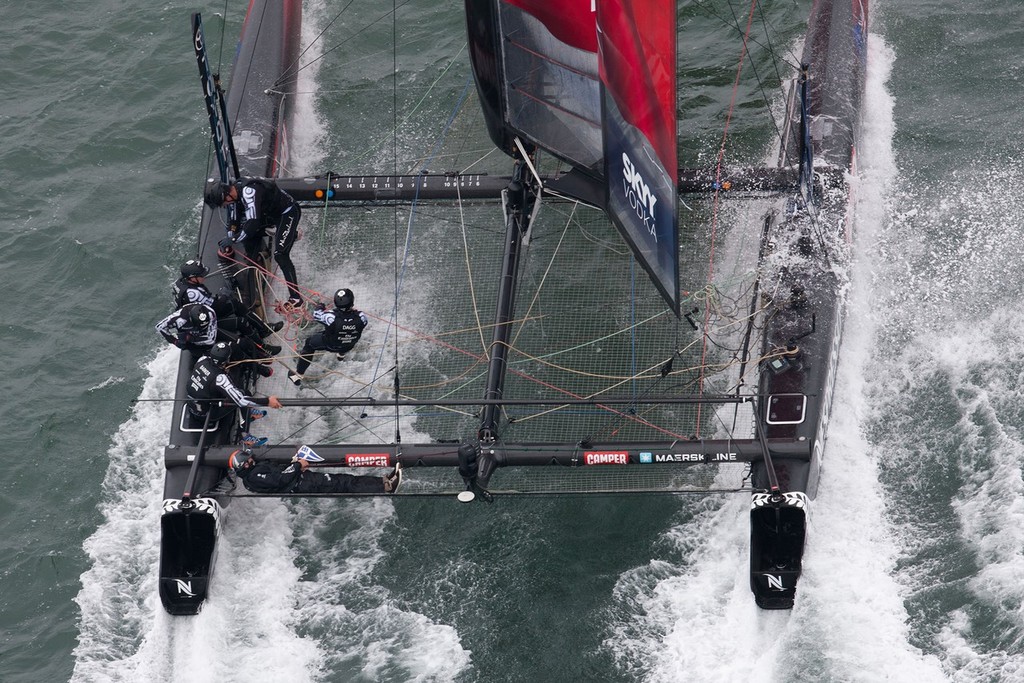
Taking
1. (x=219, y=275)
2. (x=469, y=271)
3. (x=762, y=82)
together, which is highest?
(x=762, y=82)

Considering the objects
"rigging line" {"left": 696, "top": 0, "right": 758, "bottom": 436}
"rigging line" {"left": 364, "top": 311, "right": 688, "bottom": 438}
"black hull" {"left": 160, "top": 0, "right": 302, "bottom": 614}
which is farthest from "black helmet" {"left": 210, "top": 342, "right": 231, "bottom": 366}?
"rigging line" {"left": 696, "top": 0, "right": 758, "bottom": 436}

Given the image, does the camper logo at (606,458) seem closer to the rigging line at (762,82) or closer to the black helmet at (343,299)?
the black helmet at (343,299)

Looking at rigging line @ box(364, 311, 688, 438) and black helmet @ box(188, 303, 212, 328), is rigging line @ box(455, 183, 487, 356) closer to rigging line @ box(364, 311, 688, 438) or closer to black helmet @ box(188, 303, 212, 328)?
rigging line @ box(364, 311, 688, 438)

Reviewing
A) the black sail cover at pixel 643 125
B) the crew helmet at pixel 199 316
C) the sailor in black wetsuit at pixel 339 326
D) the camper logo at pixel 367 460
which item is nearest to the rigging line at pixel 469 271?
the sailor in black wetsuit at pixel 339 326

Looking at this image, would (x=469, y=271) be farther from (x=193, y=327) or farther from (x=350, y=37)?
(x=350, y=37)

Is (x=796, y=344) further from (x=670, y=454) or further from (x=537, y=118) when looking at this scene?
(x=537, y=118)

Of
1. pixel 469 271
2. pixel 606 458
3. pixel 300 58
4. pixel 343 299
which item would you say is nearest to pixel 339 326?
pixel 343 299

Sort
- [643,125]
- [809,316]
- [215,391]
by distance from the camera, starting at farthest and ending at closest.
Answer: [809,316], [215,391], [643,125]
